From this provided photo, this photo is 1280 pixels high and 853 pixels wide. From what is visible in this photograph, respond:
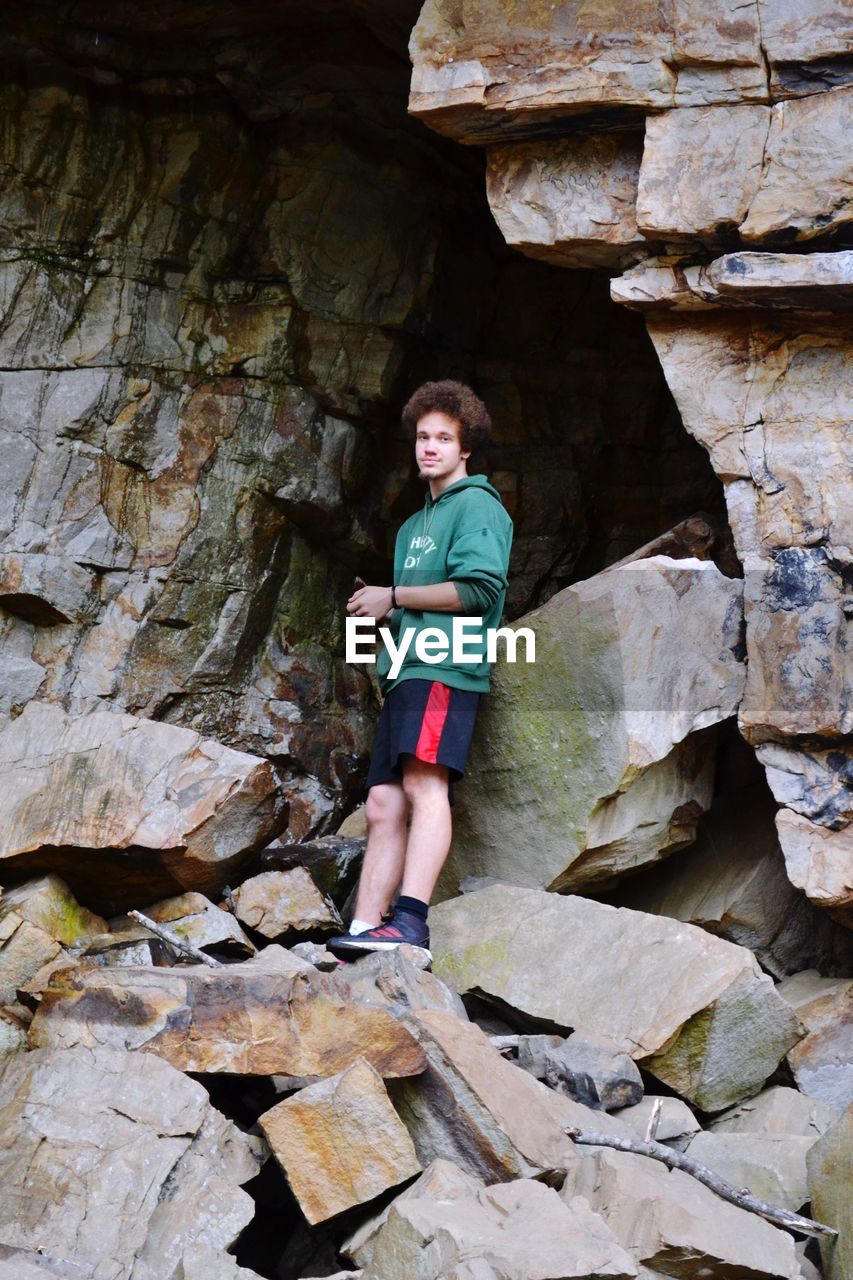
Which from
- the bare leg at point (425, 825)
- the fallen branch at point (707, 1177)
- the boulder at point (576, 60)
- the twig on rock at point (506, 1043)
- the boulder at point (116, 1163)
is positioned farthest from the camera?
the boulder at point (576, 60)

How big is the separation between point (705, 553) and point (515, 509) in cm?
178

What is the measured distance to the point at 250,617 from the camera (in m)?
6.12

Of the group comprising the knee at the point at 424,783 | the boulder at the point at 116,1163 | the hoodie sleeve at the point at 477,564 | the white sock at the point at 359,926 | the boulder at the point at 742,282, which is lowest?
the boulder at the point at 116,1163

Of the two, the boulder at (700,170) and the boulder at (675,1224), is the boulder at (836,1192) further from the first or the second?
the boulder at (700,170)

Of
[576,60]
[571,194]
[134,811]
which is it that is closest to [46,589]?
[134,811]

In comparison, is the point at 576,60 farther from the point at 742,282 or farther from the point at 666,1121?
the point at 666,1121

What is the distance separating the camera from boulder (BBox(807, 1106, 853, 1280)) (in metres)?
3.27

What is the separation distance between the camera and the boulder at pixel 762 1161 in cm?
356

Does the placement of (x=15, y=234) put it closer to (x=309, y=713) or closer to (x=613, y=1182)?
(x=309, y=713)

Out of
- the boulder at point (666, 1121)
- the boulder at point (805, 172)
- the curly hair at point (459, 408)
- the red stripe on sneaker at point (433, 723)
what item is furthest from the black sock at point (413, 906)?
the boulder at point (805, 172)

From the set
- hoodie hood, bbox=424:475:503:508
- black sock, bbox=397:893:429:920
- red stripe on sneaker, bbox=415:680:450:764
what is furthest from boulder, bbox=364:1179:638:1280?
hoodie hood, bbox=424:475:503:508

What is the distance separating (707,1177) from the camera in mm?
3473

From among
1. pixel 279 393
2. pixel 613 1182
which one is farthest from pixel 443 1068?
pixel 279 393

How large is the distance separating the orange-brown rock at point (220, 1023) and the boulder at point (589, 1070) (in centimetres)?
65
